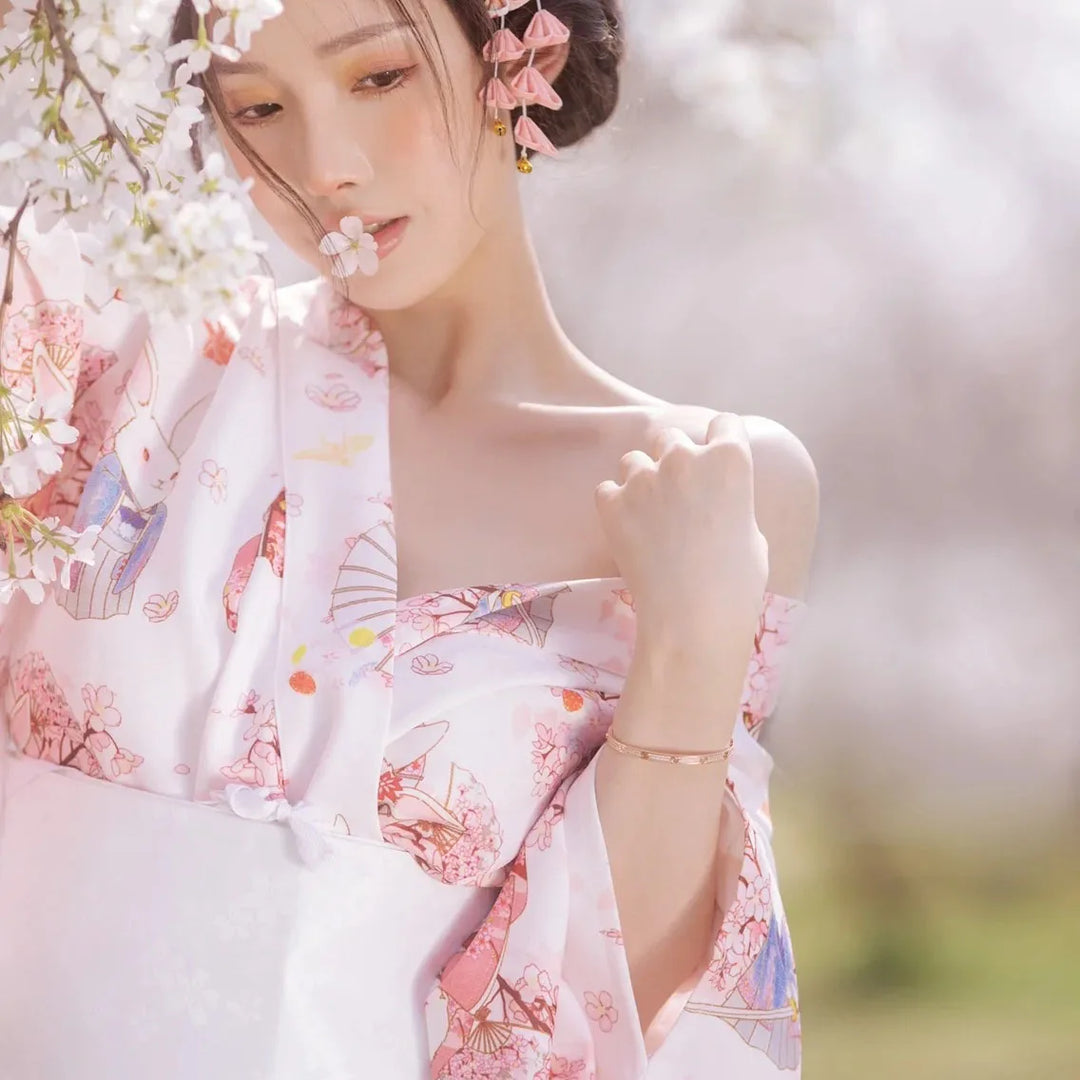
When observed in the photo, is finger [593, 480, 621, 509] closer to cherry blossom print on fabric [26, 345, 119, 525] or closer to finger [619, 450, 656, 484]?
finger [619, 450, 656, 484]

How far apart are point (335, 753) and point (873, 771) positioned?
1.25 metres

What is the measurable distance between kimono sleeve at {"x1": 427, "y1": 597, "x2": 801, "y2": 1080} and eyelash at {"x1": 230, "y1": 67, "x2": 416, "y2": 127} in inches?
22.5

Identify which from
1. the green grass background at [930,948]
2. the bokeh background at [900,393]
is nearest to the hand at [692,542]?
the bokeh background at [900,393]

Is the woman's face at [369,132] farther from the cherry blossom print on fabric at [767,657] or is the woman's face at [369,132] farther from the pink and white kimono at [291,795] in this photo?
the cherry blossom print on fabric at [767,657]

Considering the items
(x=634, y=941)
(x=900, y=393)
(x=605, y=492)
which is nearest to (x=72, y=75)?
(x=605, y=492)

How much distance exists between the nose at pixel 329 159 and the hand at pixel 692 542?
0.33 metres

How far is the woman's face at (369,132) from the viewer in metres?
1.05

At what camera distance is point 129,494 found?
110 centimetres

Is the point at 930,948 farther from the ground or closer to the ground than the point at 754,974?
closer to the ground

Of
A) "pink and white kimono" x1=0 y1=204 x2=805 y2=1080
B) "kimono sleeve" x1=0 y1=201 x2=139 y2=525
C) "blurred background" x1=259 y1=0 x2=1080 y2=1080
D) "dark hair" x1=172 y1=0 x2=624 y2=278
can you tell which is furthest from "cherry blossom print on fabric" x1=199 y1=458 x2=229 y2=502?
"blurred background" x1=259 y1=0 x2=1080 y2=1080

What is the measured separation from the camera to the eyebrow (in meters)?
1.04

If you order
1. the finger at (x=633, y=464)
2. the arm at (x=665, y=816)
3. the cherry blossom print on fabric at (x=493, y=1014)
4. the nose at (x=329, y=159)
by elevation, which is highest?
the nose at (x=329, y=159)

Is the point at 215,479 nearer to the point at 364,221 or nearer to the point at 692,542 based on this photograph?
the point at 364,221

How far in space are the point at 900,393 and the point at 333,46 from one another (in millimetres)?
1150
